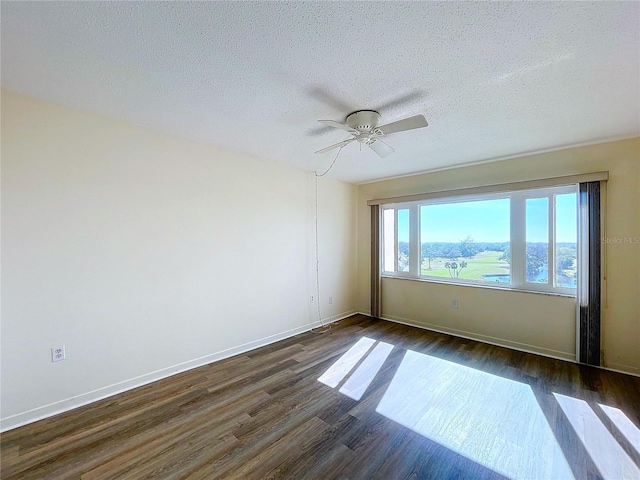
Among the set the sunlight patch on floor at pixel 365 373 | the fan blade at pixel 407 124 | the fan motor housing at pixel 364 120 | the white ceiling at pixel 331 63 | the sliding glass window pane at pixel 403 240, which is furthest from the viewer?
the sliding glass window pane at pixel 403 240

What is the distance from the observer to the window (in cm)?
318

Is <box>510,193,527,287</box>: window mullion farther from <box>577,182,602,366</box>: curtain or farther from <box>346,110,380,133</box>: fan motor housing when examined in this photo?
<box>346,110,380,133</box>: fan motor housing

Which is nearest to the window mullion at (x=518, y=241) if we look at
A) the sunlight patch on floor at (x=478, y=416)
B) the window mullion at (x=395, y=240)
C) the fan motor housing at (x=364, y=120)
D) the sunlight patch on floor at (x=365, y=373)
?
the sunlight patch on floor at (x=478, y=416)

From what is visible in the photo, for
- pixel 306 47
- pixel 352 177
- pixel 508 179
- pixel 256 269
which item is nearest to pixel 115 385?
pixel 256 269

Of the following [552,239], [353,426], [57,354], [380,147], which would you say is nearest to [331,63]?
[380,147]

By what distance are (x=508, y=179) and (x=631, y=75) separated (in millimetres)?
1773

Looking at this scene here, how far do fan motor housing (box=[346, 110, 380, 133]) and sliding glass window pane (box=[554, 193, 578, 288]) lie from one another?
2540mm

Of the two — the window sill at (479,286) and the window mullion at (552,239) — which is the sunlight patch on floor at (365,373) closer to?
the window sill at (479,286)

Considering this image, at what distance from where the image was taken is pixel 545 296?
3.23 meters

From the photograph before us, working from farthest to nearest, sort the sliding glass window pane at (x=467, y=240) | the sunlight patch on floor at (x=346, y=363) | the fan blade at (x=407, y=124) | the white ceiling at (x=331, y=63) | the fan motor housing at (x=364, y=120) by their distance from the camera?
the sliding glass window pane at (x=467, y=240)
the sunlight patch on floor at (x=346, y=363)
the fan motor housing at (x=364, y=120)
the fan blade at (x=407, y=124)
the white ceiling at (x=331, y=63)

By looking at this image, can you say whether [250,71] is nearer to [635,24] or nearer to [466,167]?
[635,24]

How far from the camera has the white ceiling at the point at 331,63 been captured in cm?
131

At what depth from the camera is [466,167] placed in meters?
3.79

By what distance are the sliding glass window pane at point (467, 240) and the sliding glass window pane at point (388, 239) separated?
0.49 m
